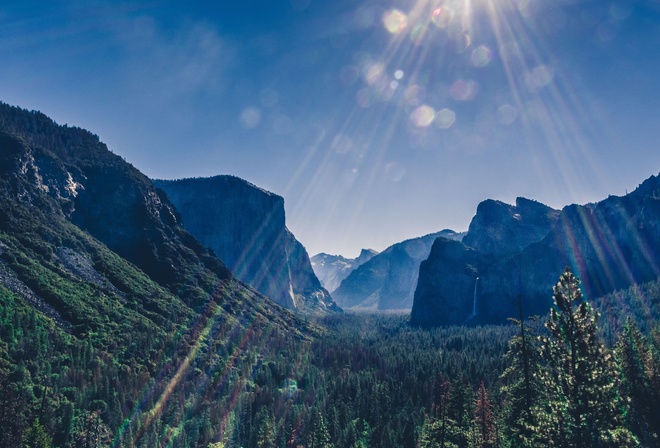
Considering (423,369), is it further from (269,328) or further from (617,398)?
(617,398)

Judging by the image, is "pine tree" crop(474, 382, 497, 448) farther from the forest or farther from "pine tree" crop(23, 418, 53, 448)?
"pine tree" crop(23, 418, 53, 448)

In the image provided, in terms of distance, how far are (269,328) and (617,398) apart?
189m

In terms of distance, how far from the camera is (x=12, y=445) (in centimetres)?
4834

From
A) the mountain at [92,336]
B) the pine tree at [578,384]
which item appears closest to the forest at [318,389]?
the pine tree at [578,384]

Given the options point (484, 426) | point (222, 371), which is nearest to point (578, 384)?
point (484, 426)

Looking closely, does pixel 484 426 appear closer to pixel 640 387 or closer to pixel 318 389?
pixel 640 387

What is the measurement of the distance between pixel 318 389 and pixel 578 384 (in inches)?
4384

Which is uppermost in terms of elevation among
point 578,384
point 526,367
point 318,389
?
point 318,389

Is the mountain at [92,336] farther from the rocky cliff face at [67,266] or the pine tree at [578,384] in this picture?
the pine tree at [578,384]

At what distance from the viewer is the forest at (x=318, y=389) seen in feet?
75.0

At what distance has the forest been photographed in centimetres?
2286

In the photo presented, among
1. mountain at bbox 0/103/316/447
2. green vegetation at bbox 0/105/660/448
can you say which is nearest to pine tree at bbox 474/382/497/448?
green vegetation at bbox 0/105/660/448

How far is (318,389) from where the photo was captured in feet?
405

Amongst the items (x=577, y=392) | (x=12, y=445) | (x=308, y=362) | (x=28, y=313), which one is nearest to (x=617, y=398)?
(x=577, y=392)
